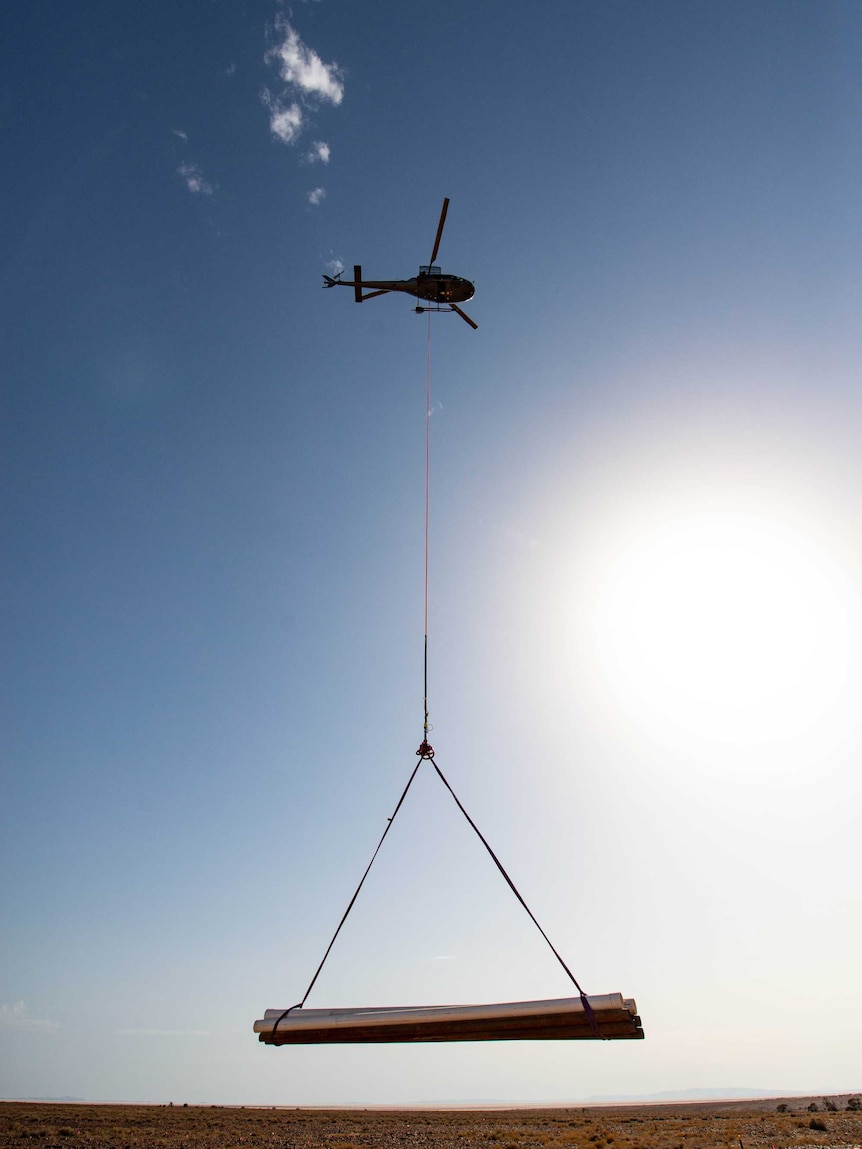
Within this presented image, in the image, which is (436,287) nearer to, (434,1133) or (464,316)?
(464,316)

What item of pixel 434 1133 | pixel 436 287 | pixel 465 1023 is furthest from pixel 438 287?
pixel 434 1133

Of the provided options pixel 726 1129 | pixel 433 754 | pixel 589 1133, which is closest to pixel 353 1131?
pixel 589 1133

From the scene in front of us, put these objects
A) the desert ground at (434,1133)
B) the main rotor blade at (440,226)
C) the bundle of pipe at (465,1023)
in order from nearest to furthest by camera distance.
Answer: the bundle of pipe at (465,1023)
the main rotor blade at (440,226)
the desert ground at (434,1133)

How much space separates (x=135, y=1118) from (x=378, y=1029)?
60.2 m

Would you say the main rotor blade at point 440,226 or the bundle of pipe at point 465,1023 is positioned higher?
the main rotor blade at point 440,226

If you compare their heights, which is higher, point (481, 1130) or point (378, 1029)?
point (378, 1029)

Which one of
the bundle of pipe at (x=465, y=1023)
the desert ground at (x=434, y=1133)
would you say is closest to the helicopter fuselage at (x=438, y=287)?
the bundle of pipe at (x=465, y=1023)

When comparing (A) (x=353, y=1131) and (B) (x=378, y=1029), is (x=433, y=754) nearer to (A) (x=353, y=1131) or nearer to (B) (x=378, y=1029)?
(B) (x=378, y=1029)

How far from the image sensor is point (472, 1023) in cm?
774

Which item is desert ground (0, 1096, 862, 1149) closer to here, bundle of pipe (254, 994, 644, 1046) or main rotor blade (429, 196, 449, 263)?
bundle of pipe (254, 994, 644, 1046)

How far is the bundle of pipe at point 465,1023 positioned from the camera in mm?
7414

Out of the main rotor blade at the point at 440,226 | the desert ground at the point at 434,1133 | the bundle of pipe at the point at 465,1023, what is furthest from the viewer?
the desert ground at the point at 434,1133

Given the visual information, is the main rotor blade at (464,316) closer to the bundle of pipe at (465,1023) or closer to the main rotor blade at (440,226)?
the main rotor blade at (440,226)

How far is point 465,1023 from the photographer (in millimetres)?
7754
